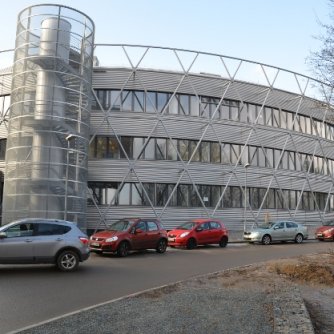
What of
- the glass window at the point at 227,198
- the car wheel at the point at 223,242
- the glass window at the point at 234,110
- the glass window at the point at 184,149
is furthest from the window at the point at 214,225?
the glass window at the point at 234,110

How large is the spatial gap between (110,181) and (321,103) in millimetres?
18737

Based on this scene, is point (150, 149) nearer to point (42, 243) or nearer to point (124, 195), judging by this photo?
point (124, 195)

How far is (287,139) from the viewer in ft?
114

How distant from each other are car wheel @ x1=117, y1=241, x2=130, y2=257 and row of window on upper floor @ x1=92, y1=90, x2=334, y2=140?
1467 centimetres

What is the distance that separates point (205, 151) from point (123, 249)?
15.8 meters

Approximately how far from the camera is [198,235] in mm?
21906

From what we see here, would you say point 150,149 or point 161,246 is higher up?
point 150,149

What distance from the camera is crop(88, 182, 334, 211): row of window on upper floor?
2938cm

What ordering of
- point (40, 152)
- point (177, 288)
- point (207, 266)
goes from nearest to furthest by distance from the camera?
1. point (177, 288)
2. point (207, 266)
3. point (40, 152)

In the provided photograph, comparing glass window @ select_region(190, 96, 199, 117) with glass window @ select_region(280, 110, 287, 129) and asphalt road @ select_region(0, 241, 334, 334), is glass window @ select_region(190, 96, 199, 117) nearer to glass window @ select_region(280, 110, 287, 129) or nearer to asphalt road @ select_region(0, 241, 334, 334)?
glass window @ select_region(280, 110, 287, 129)

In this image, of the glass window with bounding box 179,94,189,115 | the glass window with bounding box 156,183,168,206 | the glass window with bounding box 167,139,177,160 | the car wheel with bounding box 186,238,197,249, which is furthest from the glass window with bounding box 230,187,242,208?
the car wheel with bounding box 186,238,197,249

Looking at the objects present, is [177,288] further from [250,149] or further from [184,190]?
[250,149]

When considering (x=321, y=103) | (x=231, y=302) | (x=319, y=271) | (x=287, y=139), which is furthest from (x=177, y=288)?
(x=287, y=139)

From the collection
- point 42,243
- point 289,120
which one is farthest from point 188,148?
point 42,243
